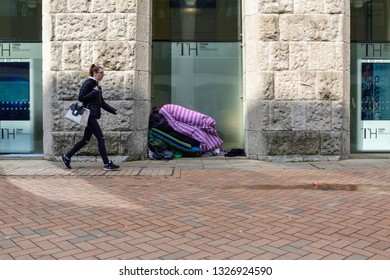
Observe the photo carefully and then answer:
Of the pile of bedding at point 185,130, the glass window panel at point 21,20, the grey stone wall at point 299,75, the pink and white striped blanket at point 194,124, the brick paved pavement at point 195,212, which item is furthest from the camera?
the glass window panel at point 21,20

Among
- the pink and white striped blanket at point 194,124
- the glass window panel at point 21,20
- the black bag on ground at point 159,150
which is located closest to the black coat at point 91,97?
the black bag on ground at point 159,150

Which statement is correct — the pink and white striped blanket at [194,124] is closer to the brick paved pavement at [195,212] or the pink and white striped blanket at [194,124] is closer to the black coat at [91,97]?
the brick paved pavement at [195,212]

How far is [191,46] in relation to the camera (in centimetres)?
994

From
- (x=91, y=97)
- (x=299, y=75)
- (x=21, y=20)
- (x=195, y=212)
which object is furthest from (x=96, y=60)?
(x=195, y=212)

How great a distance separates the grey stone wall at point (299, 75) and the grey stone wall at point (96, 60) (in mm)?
2363

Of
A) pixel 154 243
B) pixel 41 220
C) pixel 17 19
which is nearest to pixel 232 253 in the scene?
pixel 154 243

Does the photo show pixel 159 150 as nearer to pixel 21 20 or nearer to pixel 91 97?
pixel 91 97

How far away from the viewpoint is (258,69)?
29.0 ft

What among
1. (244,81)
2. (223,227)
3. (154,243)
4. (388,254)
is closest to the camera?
(388,254)

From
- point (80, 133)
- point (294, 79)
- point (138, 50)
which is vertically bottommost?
point (80, 133)

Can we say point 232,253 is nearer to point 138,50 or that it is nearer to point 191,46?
point 138,50

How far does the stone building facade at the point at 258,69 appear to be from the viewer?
342 inches

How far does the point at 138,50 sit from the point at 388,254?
6.40 meters

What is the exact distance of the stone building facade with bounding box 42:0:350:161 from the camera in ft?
28.5
